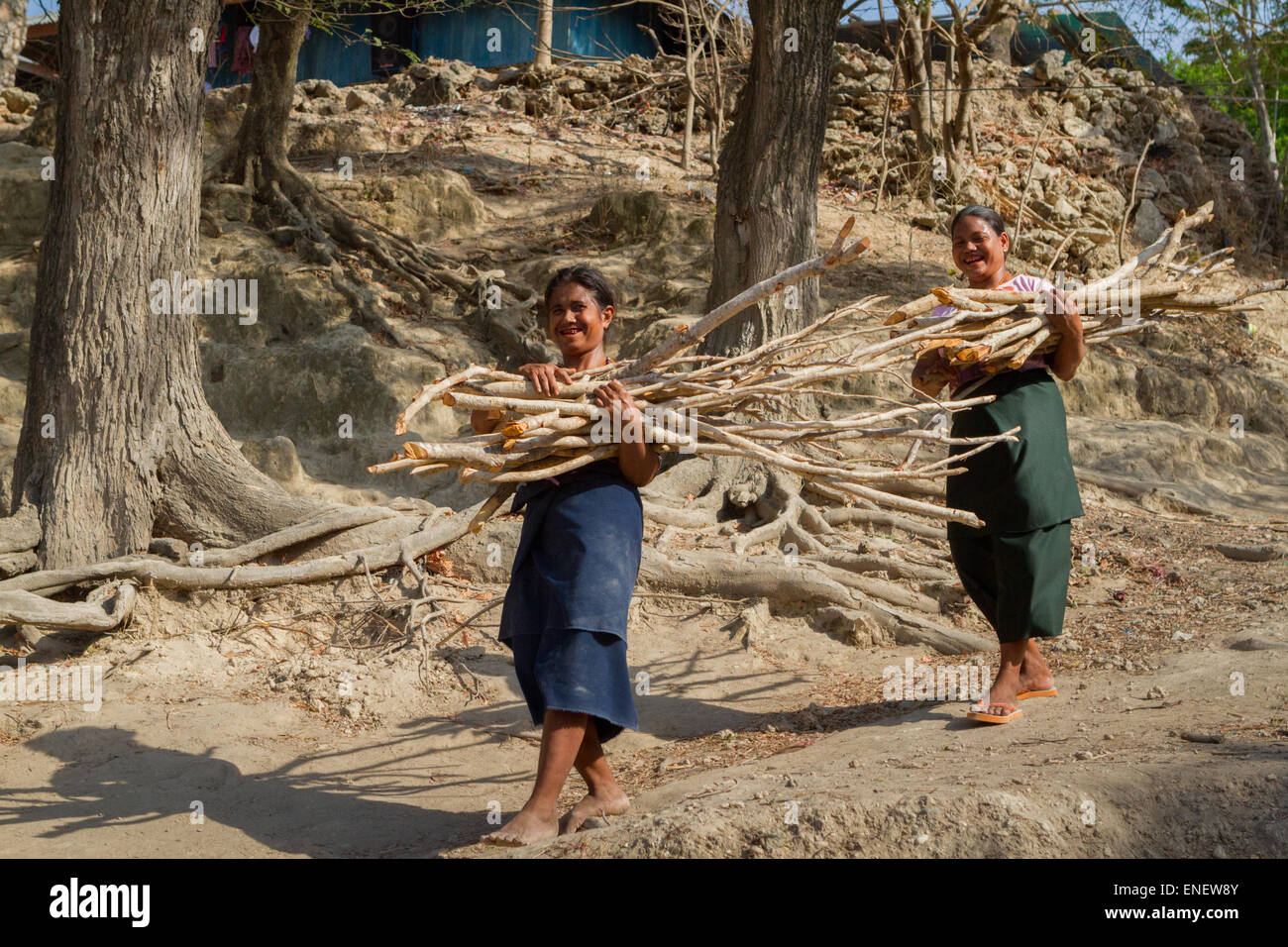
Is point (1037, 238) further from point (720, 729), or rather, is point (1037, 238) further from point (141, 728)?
point (141, 728)

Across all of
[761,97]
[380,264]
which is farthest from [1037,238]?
[380,264]

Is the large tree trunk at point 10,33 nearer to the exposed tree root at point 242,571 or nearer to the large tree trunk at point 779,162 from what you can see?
Answer: the large tree trunk at point 779,162

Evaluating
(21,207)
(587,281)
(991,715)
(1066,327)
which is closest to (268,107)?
(21,207)

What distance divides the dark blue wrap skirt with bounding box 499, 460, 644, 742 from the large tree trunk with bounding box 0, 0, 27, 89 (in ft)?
31.7

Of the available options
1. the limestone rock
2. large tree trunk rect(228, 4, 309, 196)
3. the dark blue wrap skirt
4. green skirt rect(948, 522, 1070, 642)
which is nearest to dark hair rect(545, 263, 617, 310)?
the dark blue wrap skirt

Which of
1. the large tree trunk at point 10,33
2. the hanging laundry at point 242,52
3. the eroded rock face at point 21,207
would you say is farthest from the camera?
the hanging laundry at point 242,52

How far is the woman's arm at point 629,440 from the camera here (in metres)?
2.79

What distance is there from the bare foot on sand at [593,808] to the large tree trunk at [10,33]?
1005 cm

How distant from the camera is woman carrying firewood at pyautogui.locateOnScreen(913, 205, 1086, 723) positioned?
3.42m

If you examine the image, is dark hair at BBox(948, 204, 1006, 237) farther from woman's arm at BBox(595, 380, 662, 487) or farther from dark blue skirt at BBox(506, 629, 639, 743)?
dark blue skirt at BBox(506, 629, 639, 743)

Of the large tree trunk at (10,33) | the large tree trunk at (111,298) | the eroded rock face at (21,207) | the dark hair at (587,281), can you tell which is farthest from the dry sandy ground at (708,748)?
the large tree trunk at (10,33)

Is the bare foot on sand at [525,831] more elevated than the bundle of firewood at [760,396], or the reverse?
the bundle of firewood at [760,396]

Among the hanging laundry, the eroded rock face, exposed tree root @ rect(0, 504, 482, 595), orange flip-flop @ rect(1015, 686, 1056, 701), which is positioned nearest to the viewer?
orange flip-flop @ rect(1015, 686, 1056, 701)

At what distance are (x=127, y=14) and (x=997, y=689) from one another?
14.8ft
